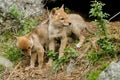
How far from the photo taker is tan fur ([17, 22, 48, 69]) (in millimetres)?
9039

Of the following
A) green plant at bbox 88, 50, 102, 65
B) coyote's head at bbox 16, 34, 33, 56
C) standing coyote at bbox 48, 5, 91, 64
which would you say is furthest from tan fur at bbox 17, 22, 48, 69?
green plant at bbox 88, 50, 102, 65

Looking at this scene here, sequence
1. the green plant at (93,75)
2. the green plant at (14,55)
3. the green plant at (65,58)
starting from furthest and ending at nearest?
1. the green plant at (14,55)
2. the green plant at (65,58)
3. the green plant at (93,75)

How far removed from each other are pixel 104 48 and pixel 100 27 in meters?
0.48

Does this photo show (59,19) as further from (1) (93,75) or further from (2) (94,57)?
(1) (93,75)

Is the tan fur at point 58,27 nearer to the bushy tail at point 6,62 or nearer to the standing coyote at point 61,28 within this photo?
the standing coyote at point 61,28

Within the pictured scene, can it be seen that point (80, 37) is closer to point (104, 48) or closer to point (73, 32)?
point (73, 32)

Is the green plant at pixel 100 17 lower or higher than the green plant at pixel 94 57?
higher

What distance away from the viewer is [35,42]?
9.41 m

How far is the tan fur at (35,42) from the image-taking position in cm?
904

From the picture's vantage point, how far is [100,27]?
28.8 ft

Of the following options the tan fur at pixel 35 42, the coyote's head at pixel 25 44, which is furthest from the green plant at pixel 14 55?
the coyote's head at pixel 25 44

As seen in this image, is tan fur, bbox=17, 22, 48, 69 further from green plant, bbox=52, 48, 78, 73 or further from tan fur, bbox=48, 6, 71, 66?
green plant, bbox=52, 48, 78, 73

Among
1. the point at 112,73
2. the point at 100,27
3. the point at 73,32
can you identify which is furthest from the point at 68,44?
the point at 112,73

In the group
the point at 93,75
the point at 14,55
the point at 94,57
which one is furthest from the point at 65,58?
the point at 14,55
